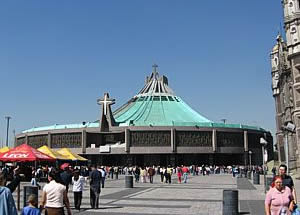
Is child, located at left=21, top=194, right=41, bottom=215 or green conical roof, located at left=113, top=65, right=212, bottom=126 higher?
green conical roof, located at left=113, top=65, right=212, bottom=126

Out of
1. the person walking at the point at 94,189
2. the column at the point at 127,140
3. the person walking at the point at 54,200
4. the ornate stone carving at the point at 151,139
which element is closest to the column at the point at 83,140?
the column at the point at 127,140

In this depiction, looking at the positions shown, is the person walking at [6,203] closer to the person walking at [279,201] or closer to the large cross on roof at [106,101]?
the person walking at [279,201]

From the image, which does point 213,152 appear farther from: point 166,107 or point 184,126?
point 166,107

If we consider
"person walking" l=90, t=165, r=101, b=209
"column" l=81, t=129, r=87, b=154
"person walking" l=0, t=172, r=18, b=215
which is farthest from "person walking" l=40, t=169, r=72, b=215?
"column" l=81, t=129, r=87, b=154

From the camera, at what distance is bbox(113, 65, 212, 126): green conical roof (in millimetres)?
73750

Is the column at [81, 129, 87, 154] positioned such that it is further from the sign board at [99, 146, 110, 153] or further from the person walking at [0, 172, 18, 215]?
the person walking at [0, 172, 18, 215]

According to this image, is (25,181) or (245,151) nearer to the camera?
(25,181)

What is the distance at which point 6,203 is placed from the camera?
5305mm

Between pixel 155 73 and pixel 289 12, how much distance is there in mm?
54343

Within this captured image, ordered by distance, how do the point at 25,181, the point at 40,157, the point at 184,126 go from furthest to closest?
the point at 184,126 → the point at 25,181 → the point at 40,157

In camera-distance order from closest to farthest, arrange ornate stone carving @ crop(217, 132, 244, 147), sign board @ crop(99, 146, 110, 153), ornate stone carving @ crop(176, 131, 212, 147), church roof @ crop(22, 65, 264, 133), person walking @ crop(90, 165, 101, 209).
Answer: person walking @ crop(90, 165, 101, 209) → sign board @ crop(99, 146, 110, 153) → ornate stone carving @ crop(176, 131, 212, 147) → ornate stone carving @ crop(217, 132, 244, 147) → church roof @ crop(22, 65, 264, 133)

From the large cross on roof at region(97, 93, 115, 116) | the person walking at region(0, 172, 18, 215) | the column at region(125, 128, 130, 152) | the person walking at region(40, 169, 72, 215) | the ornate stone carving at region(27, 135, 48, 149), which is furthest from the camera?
the ornate stone carving at region(27, 135, 48, 149)

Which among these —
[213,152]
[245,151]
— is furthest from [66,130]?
[245,151]

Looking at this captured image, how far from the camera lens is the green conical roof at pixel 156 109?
7375 centimetres
